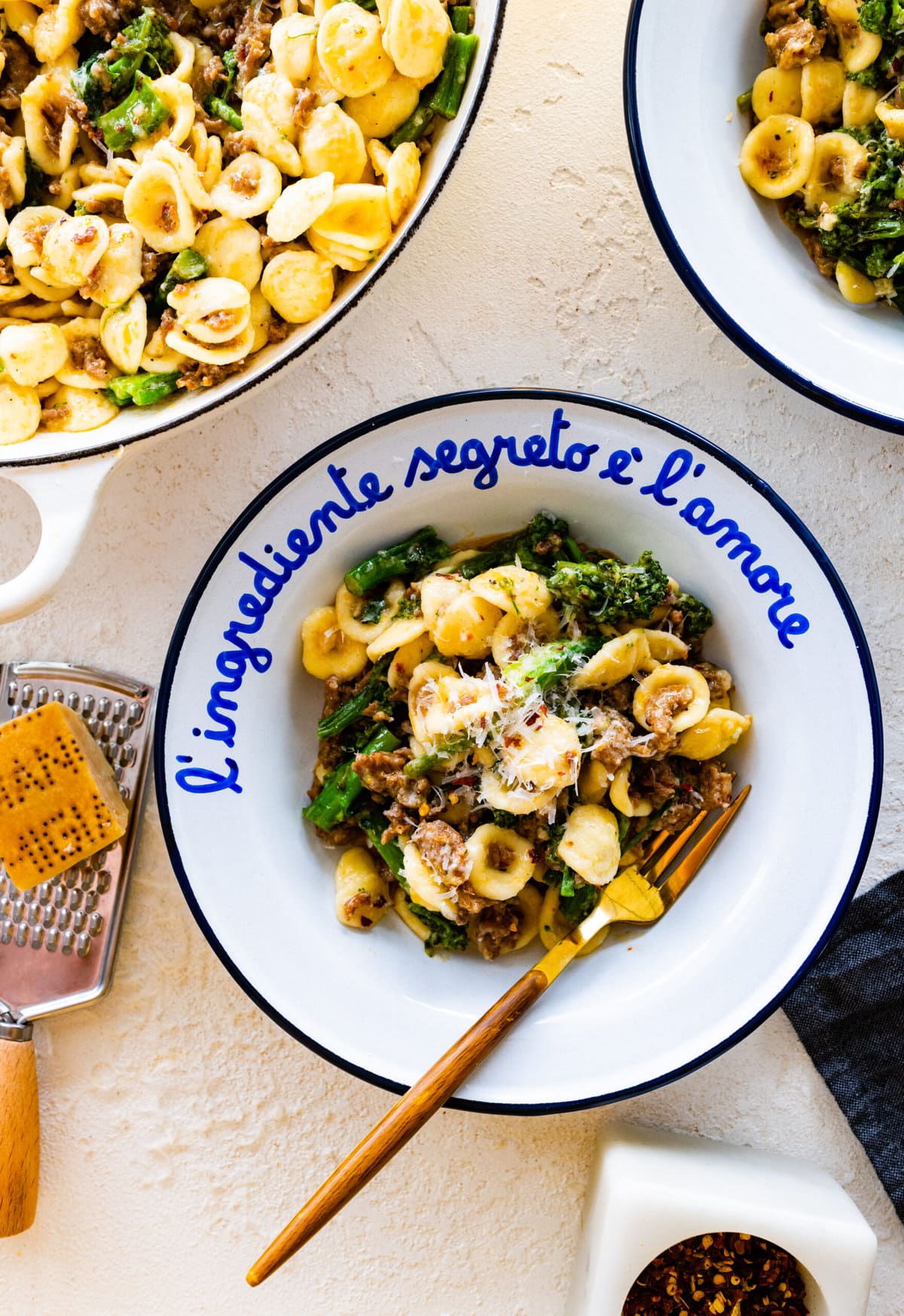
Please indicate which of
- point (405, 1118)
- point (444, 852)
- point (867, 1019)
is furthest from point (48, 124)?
point (867, 1019)

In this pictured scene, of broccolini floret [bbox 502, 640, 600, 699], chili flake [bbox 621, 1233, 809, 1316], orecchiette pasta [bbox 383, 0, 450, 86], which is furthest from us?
chili flake [bbox 621, 1233, 809, 1316]

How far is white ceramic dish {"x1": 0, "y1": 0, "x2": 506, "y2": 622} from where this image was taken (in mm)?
1167

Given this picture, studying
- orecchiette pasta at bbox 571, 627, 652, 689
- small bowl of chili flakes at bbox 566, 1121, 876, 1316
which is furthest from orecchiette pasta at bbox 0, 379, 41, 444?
small bowl of chili flakes at bbox 566, 1121, 876, 1316

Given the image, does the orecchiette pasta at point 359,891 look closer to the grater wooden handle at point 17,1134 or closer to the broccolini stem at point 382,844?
the broccolini stem at point 382,844

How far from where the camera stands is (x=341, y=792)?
4.52ft

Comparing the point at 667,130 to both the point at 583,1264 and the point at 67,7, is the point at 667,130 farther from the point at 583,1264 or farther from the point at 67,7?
the point at 583,1264

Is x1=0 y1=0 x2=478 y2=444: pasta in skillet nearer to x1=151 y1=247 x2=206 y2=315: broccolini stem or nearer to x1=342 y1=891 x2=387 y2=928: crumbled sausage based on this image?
x1=151 y1=247 x2=206 y2=315: broccolini stem

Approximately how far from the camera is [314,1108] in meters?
1.60

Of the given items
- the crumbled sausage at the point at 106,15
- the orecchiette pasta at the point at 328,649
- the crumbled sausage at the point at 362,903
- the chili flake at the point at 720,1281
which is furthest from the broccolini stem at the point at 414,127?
the chili flake at the point at 720,1281

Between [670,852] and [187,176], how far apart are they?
1017 mm

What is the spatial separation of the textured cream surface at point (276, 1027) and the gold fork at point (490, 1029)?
314 millimetres

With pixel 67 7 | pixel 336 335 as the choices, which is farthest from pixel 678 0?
pixel 67 7

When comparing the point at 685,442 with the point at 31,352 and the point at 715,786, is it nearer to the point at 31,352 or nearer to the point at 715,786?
the point at 715,786

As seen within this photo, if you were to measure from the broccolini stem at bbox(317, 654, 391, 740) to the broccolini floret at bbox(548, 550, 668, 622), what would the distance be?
256mm
